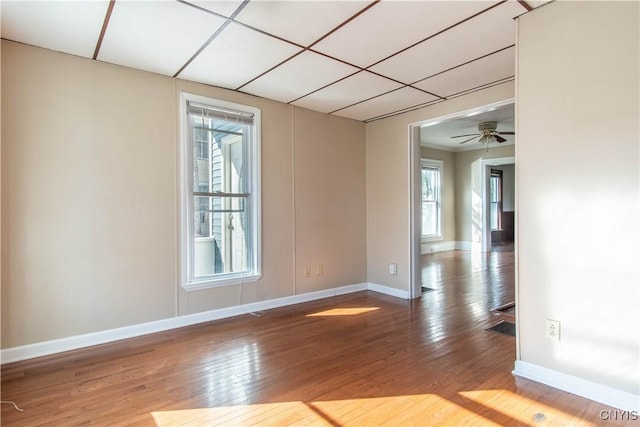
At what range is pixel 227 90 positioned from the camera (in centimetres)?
370

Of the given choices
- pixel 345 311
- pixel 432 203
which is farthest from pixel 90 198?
pixel 432 203

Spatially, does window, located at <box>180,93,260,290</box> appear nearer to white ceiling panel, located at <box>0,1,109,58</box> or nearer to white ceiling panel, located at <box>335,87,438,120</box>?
white ceiling panel, located at <box>0,1,109,58</box>

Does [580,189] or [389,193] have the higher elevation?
[389,193]

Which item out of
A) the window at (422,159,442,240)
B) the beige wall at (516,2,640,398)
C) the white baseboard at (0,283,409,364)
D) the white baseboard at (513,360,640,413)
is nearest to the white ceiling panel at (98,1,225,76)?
the beige wall at (516,2,640,398)

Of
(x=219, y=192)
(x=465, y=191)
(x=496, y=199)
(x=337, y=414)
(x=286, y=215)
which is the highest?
(x=465, y=191)

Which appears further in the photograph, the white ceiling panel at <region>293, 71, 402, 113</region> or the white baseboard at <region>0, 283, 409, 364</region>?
the white ceiling panel at <region>293, 71, 402, 113</region>

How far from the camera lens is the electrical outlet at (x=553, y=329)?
219 cm

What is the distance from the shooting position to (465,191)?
29.0ft

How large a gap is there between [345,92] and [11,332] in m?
3.66

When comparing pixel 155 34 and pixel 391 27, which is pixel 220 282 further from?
pixel 391 27

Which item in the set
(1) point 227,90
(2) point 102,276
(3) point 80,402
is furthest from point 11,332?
(1) point 227,90

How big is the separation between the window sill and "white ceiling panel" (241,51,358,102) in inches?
81.3

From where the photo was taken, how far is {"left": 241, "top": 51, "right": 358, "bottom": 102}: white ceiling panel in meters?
2.98

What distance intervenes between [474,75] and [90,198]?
367 cm
